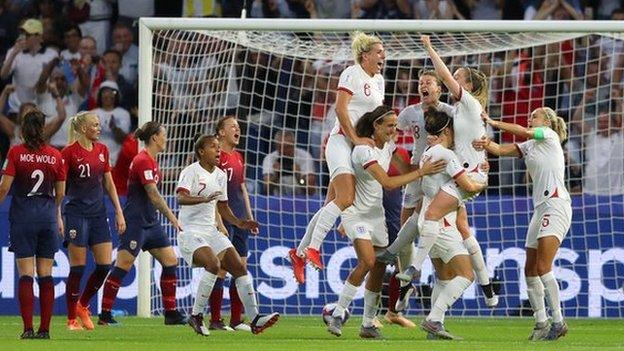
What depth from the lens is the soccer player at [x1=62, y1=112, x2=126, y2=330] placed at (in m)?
15.9

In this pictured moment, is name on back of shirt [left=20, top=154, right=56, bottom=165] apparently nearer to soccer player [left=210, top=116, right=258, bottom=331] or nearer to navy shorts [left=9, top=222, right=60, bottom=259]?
navy shorts [left=9, top=222, right=60, bottom=259]

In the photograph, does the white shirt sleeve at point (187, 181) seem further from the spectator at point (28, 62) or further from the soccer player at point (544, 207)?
the spectator at point (28, 62)

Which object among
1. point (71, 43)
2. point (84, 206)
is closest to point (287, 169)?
point (71, 43)

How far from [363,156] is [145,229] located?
3.57 meters

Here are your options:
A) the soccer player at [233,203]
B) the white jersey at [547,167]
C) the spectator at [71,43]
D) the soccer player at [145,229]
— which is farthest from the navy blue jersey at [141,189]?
the spectator at [71,43]

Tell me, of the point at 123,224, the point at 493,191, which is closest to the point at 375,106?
the point at 123,224

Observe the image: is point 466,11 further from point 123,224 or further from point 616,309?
point 123,224

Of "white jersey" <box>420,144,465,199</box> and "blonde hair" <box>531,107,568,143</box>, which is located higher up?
"blonde hair" <box>531,107,568,143</box>

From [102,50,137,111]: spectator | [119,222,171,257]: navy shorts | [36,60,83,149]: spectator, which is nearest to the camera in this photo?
[119,222,171,257]: navy shorts

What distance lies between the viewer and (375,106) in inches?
583

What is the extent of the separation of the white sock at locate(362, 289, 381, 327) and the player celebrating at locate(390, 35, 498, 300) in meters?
0.53

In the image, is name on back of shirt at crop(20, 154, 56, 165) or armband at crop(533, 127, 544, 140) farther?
name on back of shirt at crop(20, 154, 56, 165)

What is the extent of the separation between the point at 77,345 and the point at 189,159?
20.6 ft

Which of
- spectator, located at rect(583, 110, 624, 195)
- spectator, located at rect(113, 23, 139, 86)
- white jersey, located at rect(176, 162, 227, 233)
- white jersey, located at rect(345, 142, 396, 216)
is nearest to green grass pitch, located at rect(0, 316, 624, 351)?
white jersey, located at rect(176, 162, 227, 233)
